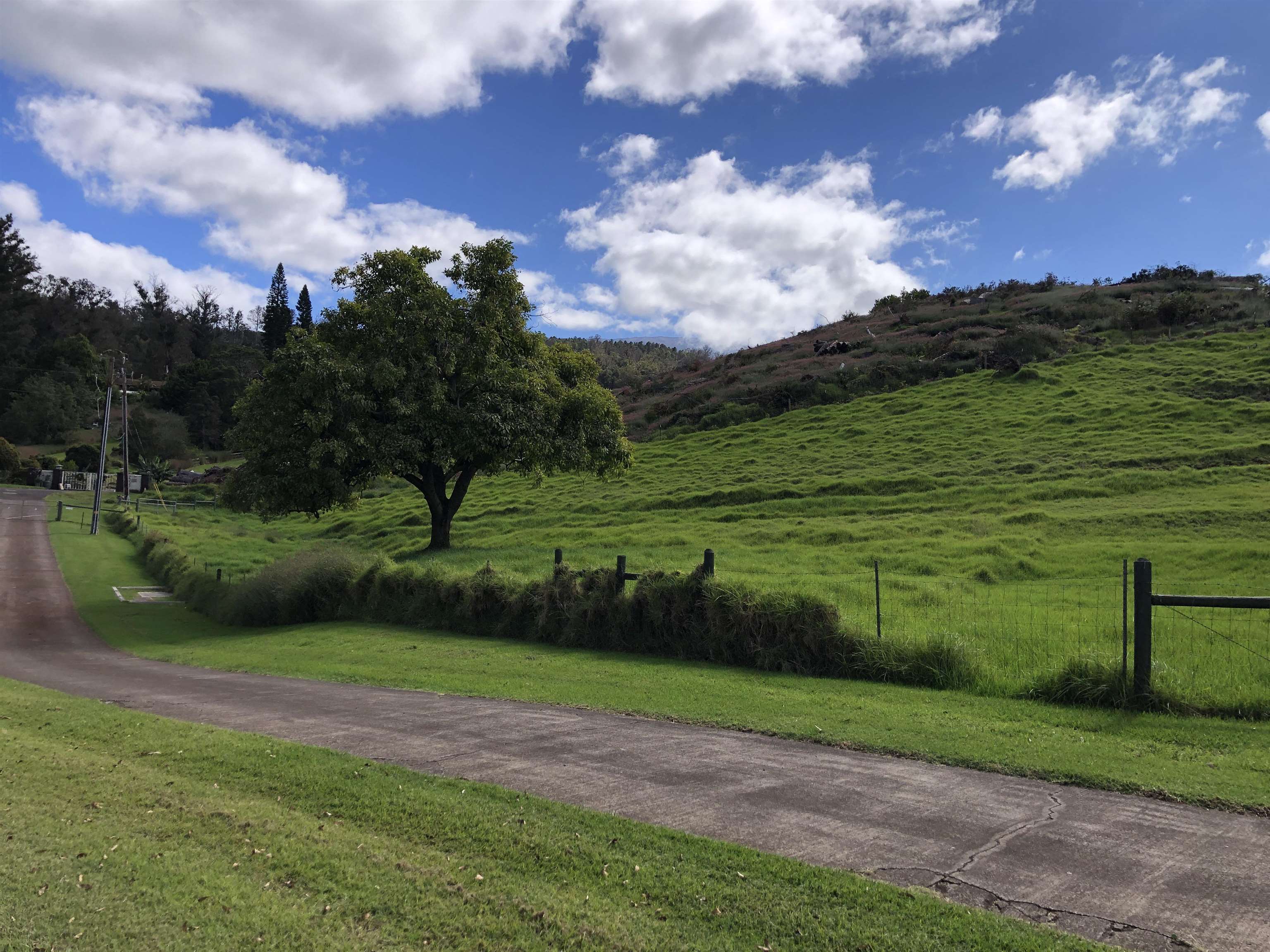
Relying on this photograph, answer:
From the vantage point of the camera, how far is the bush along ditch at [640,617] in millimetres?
11953

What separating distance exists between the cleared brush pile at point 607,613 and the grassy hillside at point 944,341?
3511 cm

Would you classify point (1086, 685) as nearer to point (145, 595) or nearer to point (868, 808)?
point (868, 808)

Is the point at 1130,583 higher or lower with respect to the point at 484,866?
higher

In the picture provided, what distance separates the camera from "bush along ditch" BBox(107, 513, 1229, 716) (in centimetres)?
1195

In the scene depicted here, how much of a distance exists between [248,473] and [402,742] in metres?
22.8

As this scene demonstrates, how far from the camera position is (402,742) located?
29.5 feet

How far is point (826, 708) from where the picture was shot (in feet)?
34.6

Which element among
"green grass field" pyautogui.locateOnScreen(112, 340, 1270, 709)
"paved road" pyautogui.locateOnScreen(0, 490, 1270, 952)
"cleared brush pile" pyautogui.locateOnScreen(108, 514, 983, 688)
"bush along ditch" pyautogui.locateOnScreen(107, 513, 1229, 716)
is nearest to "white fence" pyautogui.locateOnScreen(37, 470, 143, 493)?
"green grass field" pyautogui.locateOnScreen(112, 340, 1270, 709)

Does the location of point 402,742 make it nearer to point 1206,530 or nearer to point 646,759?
point 646,759

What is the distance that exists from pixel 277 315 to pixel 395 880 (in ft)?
375

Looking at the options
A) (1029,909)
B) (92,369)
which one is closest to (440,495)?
(1029,909)

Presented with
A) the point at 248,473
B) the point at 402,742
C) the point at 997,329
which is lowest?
→ the point at 402,742

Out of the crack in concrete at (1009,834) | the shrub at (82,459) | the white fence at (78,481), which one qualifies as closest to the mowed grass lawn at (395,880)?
the crack in concrete at (1009,834)

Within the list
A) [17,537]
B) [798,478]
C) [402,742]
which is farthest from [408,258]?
[17,537]
